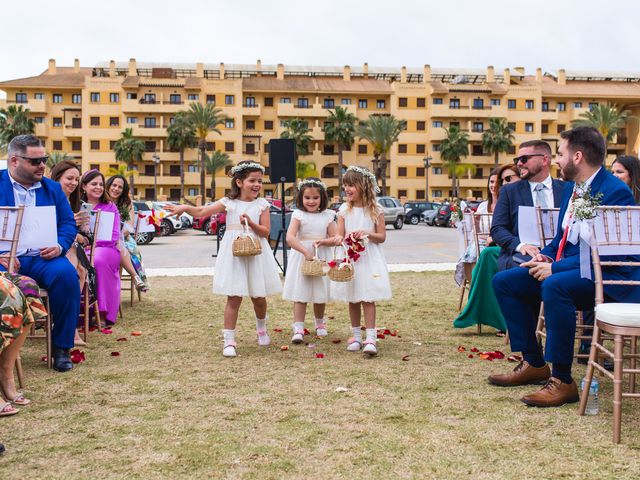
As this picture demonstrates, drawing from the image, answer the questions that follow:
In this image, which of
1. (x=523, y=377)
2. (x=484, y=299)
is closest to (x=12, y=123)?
(x=484, y=299)

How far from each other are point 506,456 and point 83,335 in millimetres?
4922

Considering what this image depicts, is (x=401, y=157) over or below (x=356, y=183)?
over

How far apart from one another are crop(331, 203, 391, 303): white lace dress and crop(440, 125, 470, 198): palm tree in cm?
7171

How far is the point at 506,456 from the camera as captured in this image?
373 cm

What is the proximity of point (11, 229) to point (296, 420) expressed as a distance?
2.72 m

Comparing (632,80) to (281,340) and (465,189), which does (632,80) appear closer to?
(465,189)

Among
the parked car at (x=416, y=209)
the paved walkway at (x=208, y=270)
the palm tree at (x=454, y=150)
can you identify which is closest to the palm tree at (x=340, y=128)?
the palm tree at (x=454, y=150)

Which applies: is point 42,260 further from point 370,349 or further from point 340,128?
point 340,128

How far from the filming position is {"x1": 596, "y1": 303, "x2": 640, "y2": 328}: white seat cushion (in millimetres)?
3918

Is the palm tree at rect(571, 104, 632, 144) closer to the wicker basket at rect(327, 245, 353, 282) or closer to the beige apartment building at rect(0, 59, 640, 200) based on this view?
the beige apartment building at rect(0, 59, 640, 200)

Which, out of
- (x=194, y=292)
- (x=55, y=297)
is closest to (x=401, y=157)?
(x=194, y=292)

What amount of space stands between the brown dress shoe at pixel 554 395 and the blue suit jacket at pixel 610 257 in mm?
673

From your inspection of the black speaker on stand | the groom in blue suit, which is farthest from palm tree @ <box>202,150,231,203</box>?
the groom in blue suit

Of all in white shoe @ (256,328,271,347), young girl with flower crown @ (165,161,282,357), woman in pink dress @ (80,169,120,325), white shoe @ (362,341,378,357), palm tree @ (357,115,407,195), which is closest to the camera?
white shoe @ (362,341,378,357)
